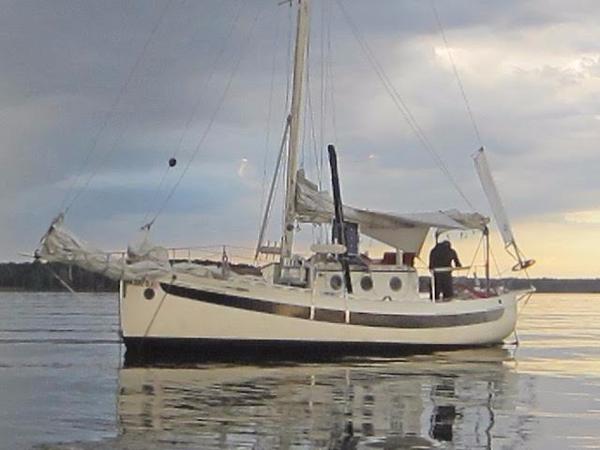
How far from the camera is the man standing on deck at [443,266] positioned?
135ft

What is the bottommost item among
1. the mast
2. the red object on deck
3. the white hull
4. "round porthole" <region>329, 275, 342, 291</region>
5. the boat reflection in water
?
the boat reflection in water

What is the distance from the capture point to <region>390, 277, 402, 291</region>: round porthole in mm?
38875

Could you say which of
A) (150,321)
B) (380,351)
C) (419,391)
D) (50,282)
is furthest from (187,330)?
(50,282)

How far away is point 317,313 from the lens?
36.7m

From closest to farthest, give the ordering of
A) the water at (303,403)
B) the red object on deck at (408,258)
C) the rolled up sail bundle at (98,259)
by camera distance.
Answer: the water at (303,403) < the rolled up sail bundle at (98,259) < the red object on deck at (408,258)

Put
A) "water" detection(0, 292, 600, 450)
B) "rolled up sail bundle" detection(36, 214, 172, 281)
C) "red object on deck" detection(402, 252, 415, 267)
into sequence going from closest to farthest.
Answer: "water" detection(0, 292, 600, 450) < "rolled up sail bundle" detection(36, 214, 172, 281) < "red object on deck" detection(402, 252, 415, 267)

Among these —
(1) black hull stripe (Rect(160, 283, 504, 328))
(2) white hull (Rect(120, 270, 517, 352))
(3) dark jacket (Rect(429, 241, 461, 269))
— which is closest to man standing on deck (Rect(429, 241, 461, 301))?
(3) dark jacket (Rect(429, 241, 461, 269))

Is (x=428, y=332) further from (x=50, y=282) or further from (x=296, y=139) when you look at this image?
(x=50, y=282)

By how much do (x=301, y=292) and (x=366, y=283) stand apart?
10.5ft

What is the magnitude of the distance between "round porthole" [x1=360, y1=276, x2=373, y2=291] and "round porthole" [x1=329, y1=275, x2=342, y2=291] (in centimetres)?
93

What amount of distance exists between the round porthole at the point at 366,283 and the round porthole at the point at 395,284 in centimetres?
76

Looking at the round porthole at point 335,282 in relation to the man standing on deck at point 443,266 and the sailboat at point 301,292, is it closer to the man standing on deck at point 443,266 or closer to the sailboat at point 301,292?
the sailboat at point 301,292

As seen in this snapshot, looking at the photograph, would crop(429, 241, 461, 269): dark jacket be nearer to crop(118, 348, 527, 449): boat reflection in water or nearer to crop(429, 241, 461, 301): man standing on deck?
crop(429, 241, 461, 301): man standing on deck

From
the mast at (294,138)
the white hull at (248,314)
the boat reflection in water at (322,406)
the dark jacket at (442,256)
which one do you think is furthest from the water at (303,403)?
the mast at (294,138)
